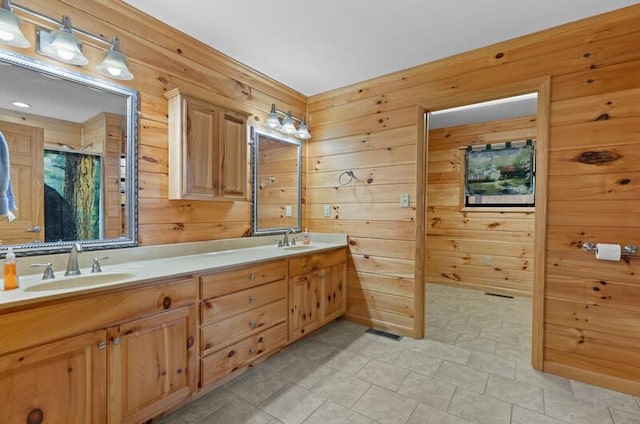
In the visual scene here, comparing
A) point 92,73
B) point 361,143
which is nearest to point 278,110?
point 361,143

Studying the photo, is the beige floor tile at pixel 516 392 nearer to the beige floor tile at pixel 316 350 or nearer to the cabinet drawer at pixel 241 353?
the beige floor tile at pixel 316 350

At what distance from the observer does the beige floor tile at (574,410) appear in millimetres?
1665

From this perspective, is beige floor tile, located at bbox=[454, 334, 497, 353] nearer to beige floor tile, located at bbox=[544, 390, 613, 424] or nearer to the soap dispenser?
beige floor tile, located at bbox=[544, 390, 613, 424]

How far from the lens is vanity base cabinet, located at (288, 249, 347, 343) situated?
240 centimetres

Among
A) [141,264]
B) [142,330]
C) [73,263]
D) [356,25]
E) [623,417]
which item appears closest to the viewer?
[142,330]

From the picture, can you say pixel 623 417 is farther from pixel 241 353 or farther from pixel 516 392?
pixel 241 353

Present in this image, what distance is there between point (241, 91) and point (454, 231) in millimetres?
3580

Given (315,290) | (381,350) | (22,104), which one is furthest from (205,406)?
(22,104)

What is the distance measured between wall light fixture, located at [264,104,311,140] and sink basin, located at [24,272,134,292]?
5.79ft

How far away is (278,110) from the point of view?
9.89 feet

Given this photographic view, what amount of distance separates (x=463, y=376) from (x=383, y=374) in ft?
1.86

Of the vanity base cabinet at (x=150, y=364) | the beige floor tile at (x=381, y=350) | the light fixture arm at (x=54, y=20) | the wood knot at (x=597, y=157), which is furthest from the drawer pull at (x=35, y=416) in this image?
the wood knot at (x=597, y=157)

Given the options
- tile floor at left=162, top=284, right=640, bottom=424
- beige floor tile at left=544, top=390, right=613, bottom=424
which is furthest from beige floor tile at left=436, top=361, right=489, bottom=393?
beige floor tile at left=544, top=390, right=613, bottom=424

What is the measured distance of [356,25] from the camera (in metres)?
2.07
